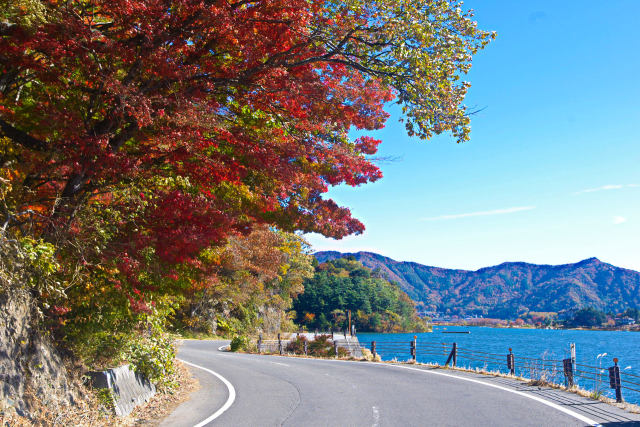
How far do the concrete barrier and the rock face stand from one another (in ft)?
2.68

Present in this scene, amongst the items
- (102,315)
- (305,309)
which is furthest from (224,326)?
(305,309)

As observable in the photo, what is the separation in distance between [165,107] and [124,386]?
18.8 ft

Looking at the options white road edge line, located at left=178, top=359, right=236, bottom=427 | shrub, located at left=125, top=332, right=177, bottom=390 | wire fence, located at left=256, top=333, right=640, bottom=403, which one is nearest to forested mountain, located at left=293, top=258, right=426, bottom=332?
wire fence, located at left=256, top=333, right=640, bottom=403

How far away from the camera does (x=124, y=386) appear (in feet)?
29.1

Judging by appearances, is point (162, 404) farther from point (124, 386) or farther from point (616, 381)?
point (616, 381)

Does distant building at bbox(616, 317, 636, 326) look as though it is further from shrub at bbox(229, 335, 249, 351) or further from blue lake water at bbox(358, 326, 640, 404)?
shrub at bbox(229, 335, 249, 351)

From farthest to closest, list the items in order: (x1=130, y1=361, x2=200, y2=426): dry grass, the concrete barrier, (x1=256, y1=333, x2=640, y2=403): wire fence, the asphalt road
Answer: (x1=256, y1=333, x2=640, y2=403): wire fence → (x1=130, y1=361, x2=200, y2=426): dry grass → the concrete barrier → the asphalt road

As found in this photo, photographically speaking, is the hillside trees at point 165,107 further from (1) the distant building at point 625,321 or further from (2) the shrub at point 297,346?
(1) the distant building at point 625,321

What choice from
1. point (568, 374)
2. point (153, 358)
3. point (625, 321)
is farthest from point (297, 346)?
point (625, 321)

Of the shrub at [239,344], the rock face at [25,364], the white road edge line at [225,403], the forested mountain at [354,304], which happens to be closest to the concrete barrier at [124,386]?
the rock face at [25,364]

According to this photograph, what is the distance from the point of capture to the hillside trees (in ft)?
19.3

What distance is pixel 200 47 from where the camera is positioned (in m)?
6.63

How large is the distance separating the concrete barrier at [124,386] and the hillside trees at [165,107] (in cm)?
87

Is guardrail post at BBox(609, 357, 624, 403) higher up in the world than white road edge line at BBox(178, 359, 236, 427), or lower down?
higher up
